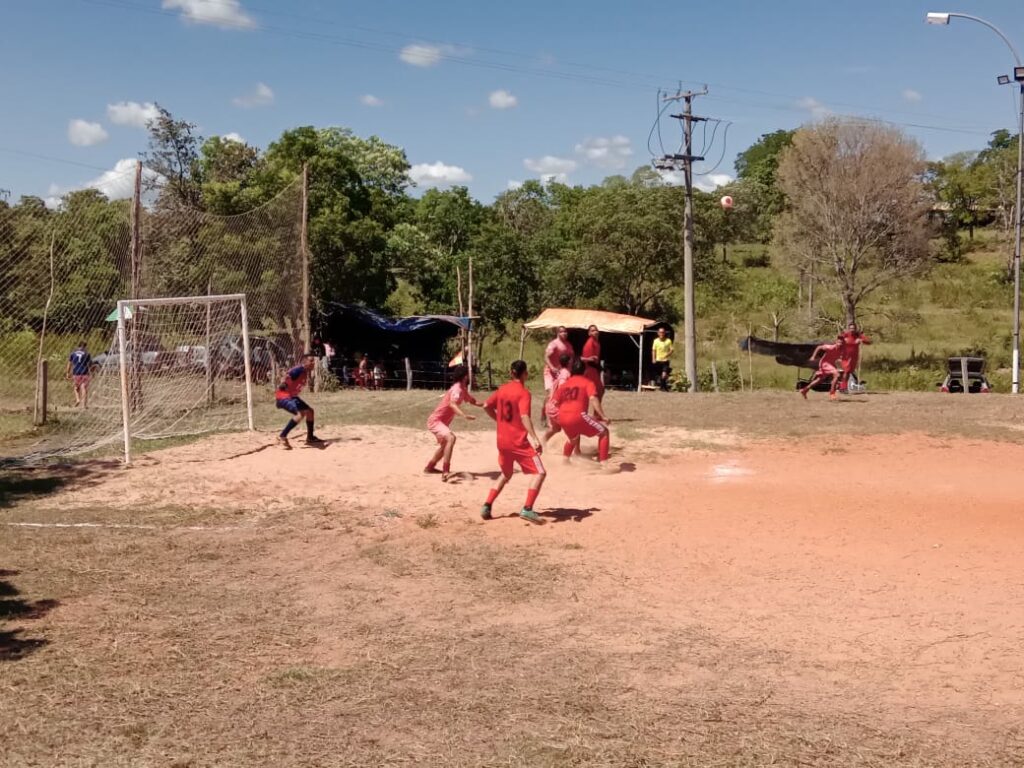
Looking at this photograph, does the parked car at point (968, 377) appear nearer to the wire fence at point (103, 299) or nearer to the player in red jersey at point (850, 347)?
the player in red jersey at point (850, 347)

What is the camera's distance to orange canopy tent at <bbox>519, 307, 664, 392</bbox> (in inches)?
1018

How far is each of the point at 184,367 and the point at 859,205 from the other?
27507mm

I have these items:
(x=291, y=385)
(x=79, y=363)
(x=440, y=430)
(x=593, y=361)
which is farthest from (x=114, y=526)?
(x=79, y=363)

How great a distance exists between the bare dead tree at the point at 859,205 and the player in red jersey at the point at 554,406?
84.7 feet

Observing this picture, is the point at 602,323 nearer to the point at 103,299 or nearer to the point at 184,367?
the point at 184,367

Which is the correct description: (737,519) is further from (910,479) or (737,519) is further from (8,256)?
(8,256)

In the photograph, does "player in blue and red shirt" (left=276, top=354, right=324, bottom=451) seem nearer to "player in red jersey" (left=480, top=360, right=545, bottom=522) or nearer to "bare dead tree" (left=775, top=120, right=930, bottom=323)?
"player in red jersey" (left=480, top=360, right=545, bottom=522)

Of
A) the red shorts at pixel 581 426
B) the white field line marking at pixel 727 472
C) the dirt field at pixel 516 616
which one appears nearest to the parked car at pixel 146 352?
the dirt field at pixel 516 616

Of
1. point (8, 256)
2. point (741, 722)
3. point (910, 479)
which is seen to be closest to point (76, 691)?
point (741, 722)

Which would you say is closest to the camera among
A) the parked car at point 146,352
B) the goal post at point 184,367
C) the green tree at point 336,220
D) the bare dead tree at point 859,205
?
the goal post at point 184,367

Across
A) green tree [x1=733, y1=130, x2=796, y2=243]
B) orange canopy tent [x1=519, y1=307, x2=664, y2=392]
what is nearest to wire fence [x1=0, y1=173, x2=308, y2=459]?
orange canopy tent [x1=519, y1=307, x2=664, y2=392]

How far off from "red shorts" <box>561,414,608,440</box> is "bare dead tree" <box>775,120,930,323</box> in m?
27.5

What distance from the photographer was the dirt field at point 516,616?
5125mm

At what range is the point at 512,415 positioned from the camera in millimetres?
9930
